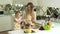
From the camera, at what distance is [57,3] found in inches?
64.1

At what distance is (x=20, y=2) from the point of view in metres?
2.23

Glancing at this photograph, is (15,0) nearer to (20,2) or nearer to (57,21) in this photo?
(20,2)

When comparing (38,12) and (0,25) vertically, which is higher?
(38,12)

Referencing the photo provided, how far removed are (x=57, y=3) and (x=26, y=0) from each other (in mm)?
592

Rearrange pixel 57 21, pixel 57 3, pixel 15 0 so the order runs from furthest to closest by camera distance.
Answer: pixel 15 0
pixel 57 21
pixel 57 3

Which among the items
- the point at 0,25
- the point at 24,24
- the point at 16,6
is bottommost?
the point at 0,25

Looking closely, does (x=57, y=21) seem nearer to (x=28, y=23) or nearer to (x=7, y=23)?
(x=28, y=23)

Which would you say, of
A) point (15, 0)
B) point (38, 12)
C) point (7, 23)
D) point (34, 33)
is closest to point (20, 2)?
point (15, 0)

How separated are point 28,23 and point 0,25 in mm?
1286

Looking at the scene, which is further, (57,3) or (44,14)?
(44,14)

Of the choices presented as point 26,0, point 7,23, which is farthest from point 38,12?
point 7,23

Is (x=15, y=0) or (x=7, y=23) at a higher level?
(x=15, y=0)

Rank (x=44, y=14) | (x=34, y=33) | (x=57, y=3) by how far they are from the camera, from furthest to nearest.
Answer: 1. (x=44, y=14)
2. (x=57, y=3)
3. (x=34, y=33)

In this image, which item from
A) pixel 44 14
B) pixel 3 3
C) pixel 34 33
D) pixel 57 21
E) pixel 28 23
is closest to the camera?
pixel 34 33
